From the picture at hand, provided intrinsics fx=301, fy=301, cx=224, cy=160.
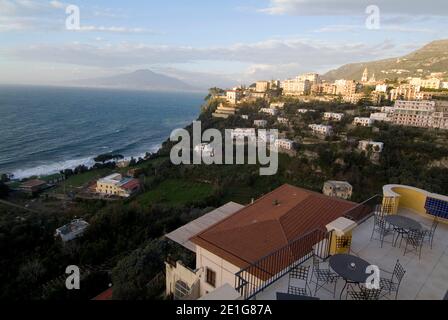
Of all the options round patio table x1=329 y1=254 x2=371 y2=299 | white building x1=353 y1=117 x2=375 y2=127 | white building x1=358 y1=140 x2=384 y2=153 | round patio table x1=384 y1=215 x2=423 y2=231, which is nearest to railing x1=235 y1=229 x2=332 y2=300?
round patio table x1=329 y1=254 x2=371 y2=299

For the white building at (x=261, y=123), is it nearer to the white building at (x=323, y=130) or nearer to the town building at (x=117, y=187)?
the white building at (x=323, y=130)

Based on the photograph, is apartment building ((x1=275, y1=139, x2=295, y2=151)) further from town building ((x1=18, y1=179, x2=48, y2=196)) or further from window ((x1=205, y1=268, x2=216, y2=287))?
window ((x1=205, y1=268, x2=216, y2=287))

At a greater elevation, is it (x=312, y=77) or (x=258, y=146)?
(x=312, y=77)

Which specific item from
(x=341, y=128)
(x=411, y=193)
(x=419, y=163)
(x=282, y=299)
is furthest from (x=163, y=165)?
(x=282, y=299)

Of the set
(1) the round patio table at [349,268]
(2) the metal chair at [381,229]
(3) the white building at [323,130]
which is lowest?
(3) the white building at [323,130]

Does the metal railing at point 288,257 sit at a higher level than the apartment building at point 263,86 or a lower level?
lower

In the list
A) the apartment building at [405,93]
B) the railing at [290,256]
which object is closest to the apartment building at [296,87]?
the apartment building at [405,93]
